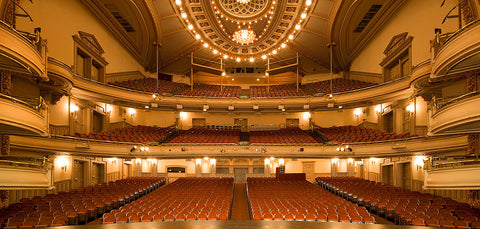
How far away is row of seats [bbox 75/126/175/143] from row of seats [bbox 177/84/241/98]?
3377 millimetres

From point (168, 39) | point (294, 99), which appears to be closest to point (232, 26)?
point (168, 39)

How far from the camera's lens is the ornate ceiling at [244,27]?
19.9m

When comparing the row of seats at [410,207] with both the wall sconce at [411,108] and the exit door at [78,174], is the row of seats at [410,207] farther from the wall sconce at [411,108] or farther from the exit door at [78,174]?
the exit door at [78,174]

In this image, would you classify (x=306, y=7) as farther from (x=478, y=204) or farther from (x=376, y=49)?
(x=478, y=204)

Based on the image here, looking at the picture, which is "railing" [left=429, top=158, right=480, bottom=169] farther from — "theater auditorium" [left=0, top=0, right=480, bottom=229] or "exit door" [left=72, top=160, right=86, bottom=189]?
"exit door" [left=72, top=160, right=86, bottom=189]

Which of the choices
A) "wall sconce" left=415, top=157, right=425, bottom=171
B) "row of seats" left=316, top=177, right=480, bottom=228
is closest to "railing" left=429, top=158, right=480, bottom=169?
"row of seats" left=316, top=177, right=480, bottom=228

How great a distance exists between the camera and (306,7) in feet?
65.7

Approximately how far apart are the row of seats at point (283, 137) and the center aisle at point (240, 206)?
484 cm

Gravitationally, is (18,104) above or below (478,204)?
above

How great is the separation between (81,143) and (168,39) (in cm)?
1116

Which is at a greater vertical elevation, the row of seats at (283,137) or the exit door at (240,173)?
the row of seats at (283,137)

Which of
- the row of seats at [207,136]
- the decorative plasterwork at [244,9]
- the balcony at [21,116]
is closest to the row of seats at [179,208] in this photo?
the balcony at [21,116]

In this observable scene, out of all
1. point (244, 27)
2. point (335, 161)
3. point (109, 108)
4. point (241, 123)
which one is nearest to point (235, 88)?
point (241, 123)

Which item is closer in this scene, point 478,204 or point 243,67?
point 478,204
